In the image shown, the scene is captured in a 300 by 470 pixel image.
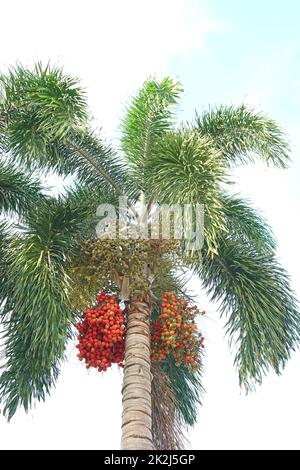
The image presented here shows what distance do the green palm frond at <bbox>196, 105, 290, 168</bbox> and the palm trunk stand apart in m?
2.86

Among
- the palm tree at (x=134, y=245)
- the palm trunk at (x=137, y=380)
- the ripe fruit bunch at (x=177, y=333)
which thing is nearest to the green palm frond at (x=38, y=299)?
the palm tree at (x=134, y=245)

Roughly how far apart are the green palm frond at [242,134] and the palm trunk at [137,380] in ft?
9.37

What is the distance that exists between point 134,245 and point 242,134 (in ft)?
8.59

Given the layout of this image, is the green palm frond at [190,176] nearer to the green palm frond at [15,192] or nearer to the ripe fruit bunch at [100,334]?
the ripe fruit bunch at [100,334]

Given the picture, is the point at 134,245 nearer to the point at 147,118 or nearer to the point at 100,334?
the point at 100,334

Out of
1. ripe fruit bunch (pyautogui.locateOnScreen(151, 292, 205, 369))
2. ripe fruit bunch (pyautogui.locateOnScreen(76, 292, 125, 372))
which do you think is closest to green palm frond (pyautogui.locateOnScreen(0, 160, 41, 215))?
ripe fruit bunch (pyautogui.locateOnScreen(76, 292, 125, 372))

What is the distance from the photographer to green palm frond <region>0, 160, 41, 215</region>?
945cm

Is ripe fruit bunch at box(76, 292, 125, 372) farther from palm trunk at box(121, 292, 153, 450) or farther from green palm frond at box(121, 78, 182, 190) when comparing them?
green palm frond at box(121, 78, 182, 190)

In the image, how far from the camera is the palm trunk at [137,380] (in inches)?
275

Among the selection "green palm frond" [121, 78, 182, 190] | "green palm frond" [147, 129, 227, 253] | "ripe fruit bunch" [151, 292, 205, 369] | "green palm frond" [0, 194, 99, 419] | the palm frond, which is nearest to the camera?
"green palm frond" [0, 194, 99, 419]

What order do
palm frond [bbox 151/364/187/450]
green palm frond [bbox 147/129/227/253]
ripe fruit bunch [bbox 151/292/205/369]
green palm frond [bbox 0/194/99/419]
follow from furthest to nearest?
1. palm frond [bbox 151/364/187/450]
2. ripe fruit bunch [bbox 151/292/205/369]
3. green palm frond [bbox 147/129/227/253]
4. green palm frond [bbox 0/194/99/419]

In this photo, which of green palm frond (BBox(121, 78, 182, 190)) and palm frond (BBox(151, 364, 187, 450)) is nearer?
palm frond (BBox(151, 364, 187, 450))

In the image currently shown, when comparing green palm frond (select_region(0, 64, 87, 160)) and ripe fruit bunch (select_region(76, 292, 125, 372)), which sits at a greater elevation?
green palm frond (select_region(0, 64, 87, 160))
